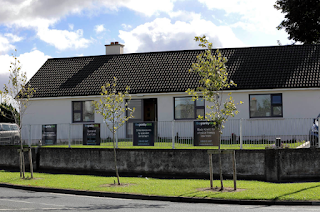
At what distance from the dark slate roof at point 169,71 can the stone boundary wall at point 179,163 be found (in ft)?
25.2

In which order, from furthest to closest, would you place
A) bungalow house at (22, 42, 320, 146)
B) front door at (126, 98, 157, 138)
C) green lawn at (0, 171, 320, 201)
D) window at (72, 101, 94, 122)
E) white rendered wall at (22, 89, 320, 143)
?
window at (72, 101, 94, 122) → front door at (126, 98, 157, 138) → bungalow house at (22, 42, 320, 146) → white rendered wall at (22, 89, 320, 143) → green lawn at (0, 171, 320, 201)

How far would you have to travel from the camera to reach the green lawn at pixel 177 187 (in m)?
12.2

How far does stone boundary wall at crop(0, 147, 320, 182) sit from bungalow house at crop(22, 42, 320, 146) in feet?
4.35

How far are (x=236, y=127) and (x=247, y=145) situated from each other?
148 cm

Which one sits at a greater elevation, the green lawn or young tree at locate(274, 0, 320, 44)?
young tree at locate(274, 0, 320, 44)

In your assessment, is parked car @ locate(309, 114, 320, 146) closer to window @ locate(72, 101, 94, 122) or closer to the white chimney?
window @ locate(72, 101, 94, 122)

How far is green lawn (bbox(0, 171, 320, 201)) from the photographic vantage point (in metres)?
12.2

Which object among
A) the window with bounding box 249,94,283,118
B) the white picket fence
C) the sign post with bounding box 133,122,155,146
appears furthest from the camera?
the window with bounding box 249,94,283,118

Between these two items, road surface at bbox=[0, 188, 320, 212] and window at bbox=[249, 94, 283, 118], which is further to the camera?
window at bbox=[249, 94, 283, 118]

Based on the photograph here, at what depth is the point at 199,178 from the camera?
1705 centimetres

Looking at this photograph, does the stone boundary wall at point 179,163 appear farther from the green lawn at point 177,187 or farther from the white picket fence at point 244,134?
the green lawn at point 177,187

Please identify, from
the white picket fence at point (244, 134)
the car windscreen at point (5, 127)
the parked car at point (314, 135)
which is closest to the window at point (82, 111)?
the car windscreen at point (5, 127)

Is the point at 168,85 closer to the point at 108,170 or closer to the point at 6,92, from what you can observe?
the point at 108,170

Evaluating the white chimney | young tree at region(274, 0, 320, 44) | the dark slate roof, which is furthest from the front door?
young tree at region(274, 0, 320, 44)
